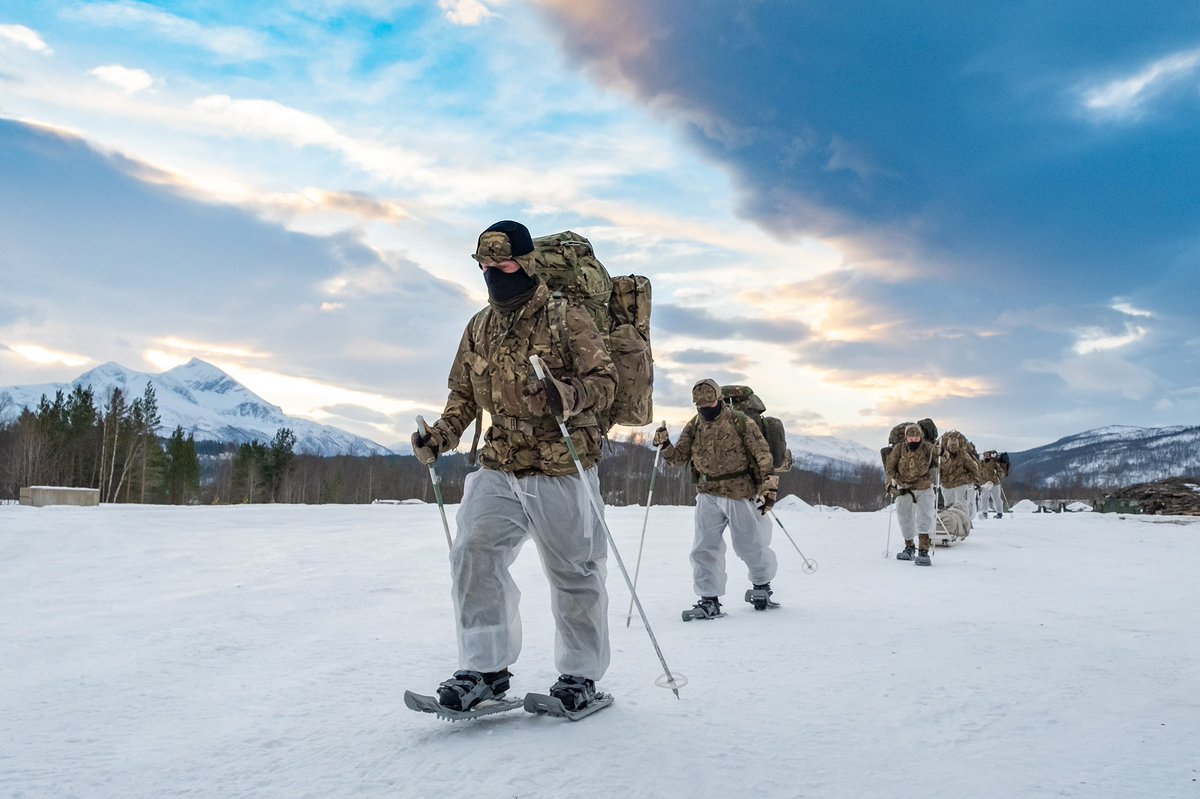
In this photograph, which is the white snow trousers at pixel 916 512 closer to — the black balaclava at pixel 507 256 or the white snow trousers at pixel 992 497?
the black balaclava at pixel 507 256

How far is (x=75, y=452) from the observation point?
69.6 m

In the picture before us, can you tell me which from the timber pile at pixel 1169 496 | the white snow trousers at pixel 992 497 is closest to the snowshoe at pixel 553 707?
the white snow trousers at pixel 992 497

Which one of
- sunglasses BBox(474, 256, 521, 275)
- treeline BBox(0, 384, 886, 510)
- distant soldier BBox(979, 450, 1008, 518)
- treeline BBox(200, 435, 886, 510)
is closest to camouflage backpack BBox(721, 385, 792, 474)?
sunglasses BBox(474, 256, 521, 275)

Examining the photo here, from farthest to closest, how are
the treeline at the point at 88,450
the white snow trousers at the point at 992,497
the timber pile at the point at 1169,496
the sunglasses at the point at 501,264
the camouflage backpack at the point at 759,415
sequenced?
the treeline at the point at 88,450 → the timber pile at the point at 1169,496 → the white snow trousers at the point at 992,497 → the camouflage backpack at the point at 759,415 → the sunglasses at the point at 501,264

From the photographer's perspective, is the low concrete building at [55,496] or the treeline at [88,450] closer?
the low concrete building at [55,496]

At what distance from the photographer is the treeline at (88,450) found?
6575cm

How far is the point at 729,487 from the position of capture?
360 inches

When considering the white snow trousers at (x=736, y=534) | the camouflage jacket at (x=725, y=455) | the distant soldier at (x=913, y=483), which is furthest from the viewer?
the distant soldier at (x=913, y=483)

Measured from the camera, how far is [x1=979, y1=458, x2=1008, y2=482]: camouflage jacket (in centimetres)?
2718

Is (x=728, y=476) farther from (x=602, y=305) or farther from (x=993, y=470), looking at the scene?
(x=993, y=470)

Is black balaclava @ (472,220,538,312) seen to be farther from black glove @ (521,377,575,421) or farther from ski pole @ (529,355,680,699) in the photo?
black glove @ (521,377,575,421)

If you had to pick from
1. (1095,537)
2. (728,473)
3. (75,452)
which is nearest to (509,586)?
(728,473)

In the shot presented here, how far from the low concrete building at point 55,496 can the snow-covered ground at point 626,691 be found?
1920 cm

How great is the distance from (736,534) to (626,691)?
14.6ft
